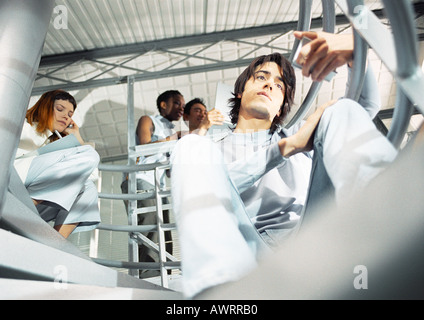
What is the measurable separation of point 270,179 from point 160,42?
4553 mm

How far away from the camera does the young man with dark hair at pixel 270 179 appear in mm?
452

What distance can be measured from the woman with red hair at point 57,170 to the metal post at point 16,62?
0.57 metres

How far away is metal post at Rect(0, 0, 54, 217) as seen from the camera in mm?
624

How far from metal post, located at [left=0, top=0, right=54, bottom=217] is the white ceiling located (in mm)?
4131

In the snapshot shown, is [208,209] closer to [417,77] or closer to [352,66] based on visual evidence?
[417,77]

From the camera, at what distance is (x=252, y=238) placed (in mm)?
651

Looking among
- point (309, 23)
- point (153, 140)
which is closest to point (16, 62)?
point (309, 23)

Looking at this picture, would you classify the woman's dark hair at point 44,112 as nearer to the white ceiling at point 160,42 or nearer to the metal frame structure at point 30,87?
the metal frame structure at point 30,87

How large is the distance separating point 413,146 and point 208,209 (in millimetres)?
246
